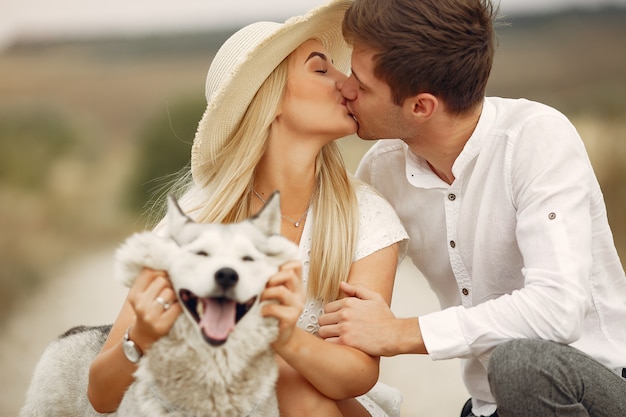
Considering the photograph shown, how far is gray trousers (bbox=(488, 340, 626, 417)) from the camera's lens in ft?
5.72

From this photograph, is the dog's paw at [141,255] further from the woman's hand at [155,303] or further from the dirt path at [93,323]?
the dirt path at [93,323]

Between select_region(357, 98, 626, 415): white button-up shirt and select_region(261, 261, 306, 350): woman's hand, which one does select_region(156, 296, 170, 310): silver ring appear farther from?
select_region(357, 98, 626, 415): white button-up shirt

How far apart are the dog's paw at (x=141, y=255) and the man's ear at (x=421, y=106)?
945 mm

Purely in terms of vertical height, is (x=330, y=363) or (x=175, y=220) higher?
(x=175, y=220)

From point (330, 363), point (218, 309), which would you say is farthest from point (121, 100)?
point (218, 309)

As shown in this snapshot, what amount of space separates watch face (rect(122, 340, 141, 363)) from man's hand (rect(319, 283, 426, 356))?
52cm

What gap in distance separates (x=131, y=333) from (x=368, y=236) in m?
0.76

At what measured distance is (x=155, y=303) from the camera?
142cm

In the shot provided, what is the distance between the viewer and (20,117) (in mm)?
5418

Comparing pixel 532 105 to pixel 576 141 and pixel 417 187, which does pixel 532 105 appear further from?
pixel 417 187

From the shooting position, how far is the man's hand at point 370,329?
1.85m

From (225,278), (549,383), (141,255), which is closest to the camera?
(225,278)

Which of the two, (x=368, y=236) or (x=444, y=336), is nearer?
(x=444, y=336)

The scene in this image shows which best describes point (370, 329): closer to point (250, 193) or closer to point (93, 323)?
point (250, 193)
